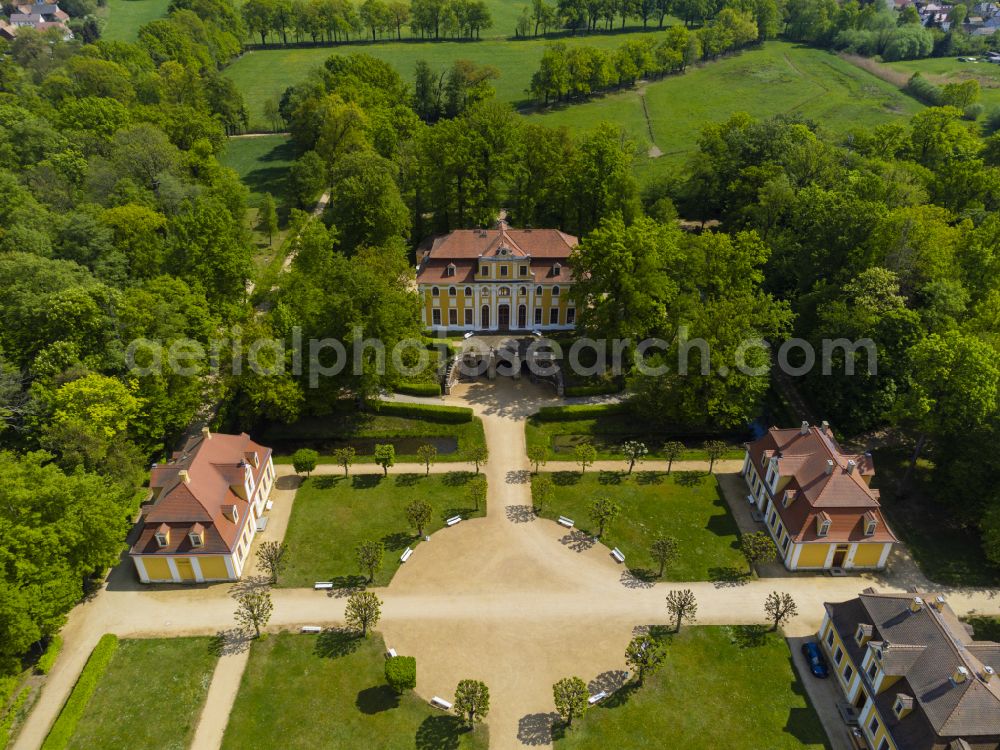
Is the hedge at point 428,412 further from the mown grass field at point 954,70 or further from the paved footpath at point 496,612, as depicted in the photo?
the mown grass field at point 954,70

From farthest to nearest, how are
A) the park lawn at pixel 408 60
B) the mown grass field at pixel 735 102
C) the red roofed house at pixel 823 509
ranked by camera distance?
the park lawn at pixel 408 60, the mown grass field at pixel 735 102, the red roofed house at pixel 823 509

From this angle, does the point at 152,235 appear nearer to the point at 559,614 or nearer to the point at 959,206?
the point at 559,614

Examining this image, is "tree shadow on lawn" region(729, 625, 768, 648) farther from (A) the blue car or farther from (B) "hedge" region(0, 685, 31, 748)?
(B) "hedge" region(0, 685, 31, 748)

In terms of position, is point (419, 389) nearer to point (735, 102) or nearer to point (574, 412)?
point (574, 412)

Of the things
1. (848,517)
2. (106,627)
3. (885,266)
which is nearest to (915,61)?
(885,266)

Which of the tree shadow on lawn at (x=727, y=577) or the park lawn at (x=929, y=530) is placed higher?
the park lawn at (x=929, y=530)

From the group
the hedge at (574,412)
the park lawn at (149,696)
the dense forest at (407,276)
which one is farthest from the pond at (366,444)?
the park lawn at (149,696)

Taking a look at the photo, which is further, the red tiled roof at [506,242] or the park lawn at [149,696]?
the red tiled roof at [506,242]
